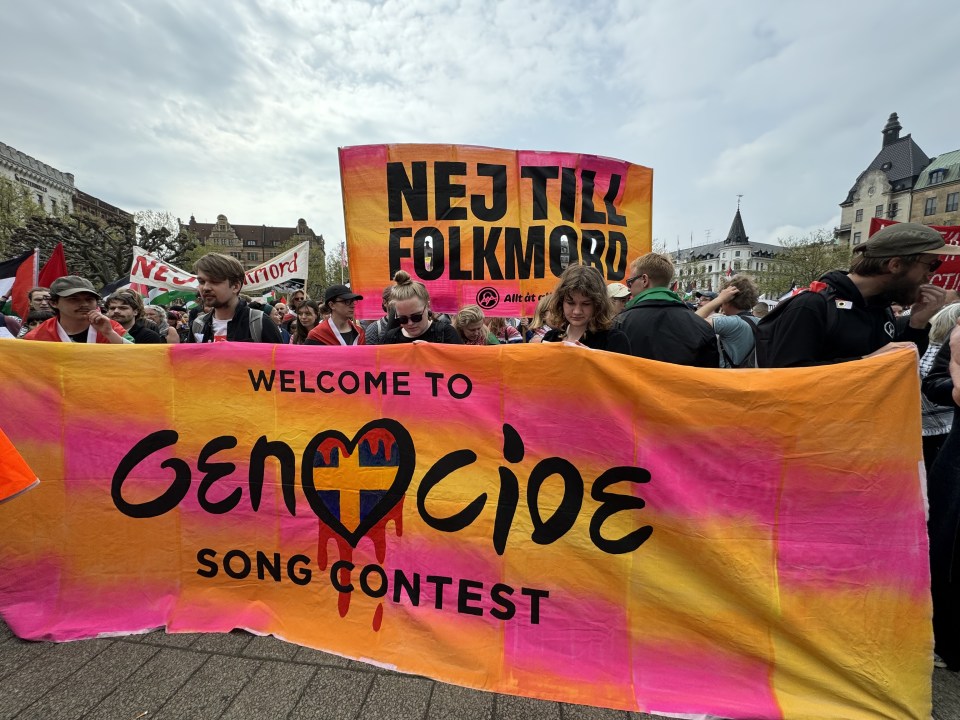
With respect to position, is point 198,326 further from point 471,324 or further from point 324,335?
point 471,324

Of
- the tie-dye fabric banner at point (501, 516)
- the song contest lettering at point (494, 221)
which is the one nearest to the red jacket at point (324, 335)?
the song contest lettering at point (494, 221)

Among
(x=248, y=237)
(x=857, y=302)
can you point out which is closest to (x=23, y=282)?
(x=857, y=302)

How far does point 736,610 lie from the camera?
1896mm

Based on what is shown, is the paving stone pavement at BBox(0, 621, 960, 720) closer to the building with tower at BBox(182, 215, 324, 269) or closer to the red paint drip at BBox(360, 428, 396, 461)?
the red paint drip at BBox(360, 428, 396, 461)

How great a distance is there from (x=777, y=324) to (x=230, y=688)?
3085 millimetres

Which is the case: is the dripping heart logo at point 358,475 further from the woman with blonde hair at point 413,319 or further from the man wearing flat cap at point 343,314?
the man wearing flat cap at point 343,314

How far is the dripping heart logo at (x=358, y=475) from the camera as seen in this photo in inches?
88.4

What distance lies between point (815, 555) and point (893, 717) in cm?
62

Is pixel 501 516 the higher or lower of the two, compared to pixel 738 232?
lower

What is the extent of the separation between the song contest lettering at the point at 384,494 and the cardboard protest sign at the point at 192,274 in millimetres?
7676

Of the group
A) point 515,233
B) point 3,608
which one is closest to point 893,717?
point 515,233

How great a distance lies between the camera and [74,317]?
10.3ft

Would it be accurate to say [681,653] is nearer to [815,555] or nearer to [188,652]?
[815,555]

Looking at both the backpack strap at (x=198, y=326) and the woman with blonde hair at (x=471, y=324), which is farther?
the woman with blonde hair at (x=471, y=324)
